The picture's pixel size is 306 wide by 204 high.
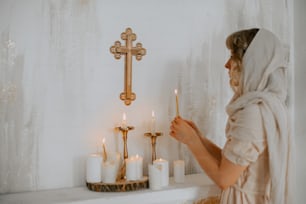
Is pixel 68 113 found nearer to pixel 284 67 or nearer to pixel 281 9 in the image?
pixel 284 67

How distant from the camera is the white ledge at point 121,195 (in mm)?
1256

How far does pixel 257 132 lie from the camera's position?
46.0 inches

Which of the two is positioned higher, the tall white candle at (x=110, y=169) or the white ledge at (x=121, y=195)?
the tall white candle at (x=110, y=169)

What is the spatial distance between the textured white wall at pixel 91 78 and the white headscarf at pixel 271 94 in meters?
0.51

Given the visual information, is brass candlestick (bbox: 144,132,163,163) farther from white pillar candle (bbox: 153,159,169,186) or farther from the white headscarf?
the white headscarf

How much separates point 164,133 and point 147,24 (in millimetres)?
544

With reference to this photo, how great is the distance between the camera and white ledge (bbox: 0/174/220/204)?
4.12ft

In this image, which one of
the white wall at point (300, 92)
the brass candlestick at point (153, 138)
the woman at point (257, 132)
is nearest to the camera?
the woman at point (257, 132)

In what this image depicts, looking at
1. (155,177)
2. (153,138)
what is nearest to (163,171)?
(155,177)

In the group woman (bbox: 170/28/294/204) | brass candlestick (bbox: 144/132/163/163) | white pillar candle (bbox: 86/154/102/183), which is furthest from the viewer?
brass candlestick (bbox: 144/132/163/163)

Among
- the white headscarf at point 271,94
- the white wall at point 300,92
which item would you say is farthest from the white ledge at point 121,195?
the white wall at point 300,92

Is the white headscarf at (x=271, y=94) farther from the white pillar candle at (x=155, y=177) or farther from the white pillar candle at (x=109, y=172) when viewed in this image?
the white pillar candle at (x=109, y=172)

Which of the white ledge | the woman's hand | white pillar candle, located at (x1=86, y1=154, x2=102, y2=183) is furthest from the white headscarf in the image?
white pillar candle, located at (x1=86, y1=154, x2=102, y2=183)

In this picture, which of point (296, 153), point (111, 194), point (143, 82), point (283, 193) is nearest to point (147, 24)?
point (143, 82)
